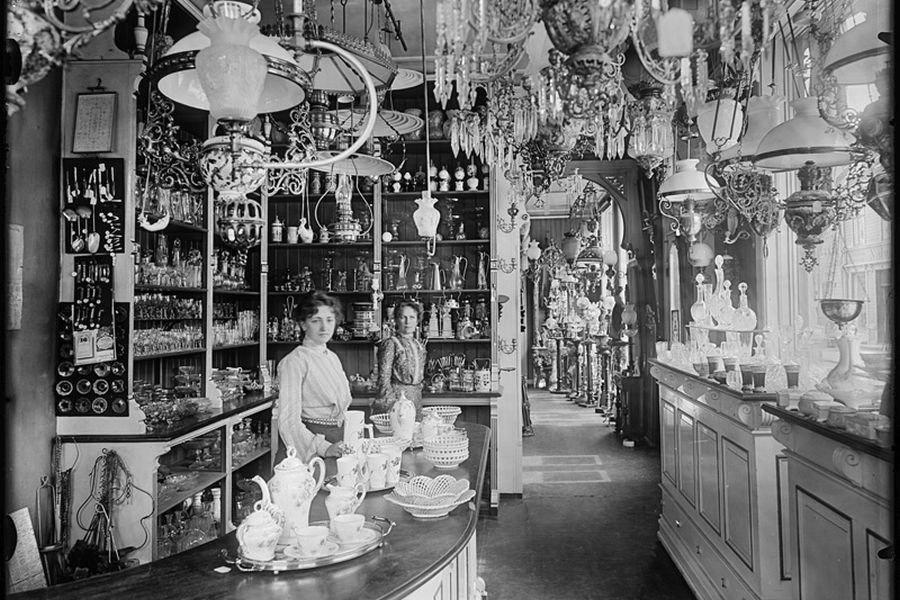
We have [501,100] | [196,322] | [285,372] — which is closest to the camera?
[501,100]

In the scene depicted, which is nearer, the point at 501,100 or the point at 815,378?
the point at 501,100

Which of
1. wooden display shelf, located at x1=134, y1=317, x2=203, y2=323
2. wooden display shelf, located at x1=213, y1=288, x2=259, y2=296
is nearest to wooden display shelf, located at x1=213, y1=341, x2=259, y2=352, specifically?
wooden display shelf, located at x1=134, y1=317, x2=203, y2=323

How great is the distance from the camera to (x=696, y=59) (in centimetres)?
165

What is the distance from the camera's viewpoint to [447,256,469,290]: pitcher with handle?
5904mm

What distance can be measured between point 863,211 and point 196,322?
169 inches

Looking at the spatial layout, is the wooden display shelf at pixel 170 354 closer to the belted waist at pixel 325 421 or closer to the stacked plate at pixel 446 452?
the belted waist at pixel 325 421

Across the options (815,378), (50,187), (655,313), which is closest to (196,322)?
(50,187)

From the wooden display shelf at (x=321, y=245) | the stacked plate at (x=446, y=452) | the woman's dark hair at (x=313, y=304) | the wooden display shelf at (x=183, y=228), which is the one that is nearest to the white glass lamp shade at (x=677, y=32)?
the stacked plate at (x=446, y=452)

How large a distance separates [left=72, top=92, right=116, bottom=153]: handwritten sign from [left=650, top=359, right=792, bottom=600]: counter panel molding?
11.1ft

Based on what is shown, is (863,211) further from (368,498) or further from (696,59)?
(368,498)

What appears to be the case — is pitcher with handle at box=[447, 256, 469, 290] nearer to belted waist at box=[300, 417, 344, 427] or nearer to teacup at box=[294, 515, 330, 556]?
belted waist at box=[300, 417, 344, 427]

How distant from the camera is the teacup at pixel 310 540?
6.15 ft

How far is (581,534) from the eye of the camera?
16.7 feet

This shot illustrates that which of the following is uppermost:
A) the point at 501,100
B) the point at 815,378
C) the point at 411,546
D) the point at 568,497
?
the point at 501,100
